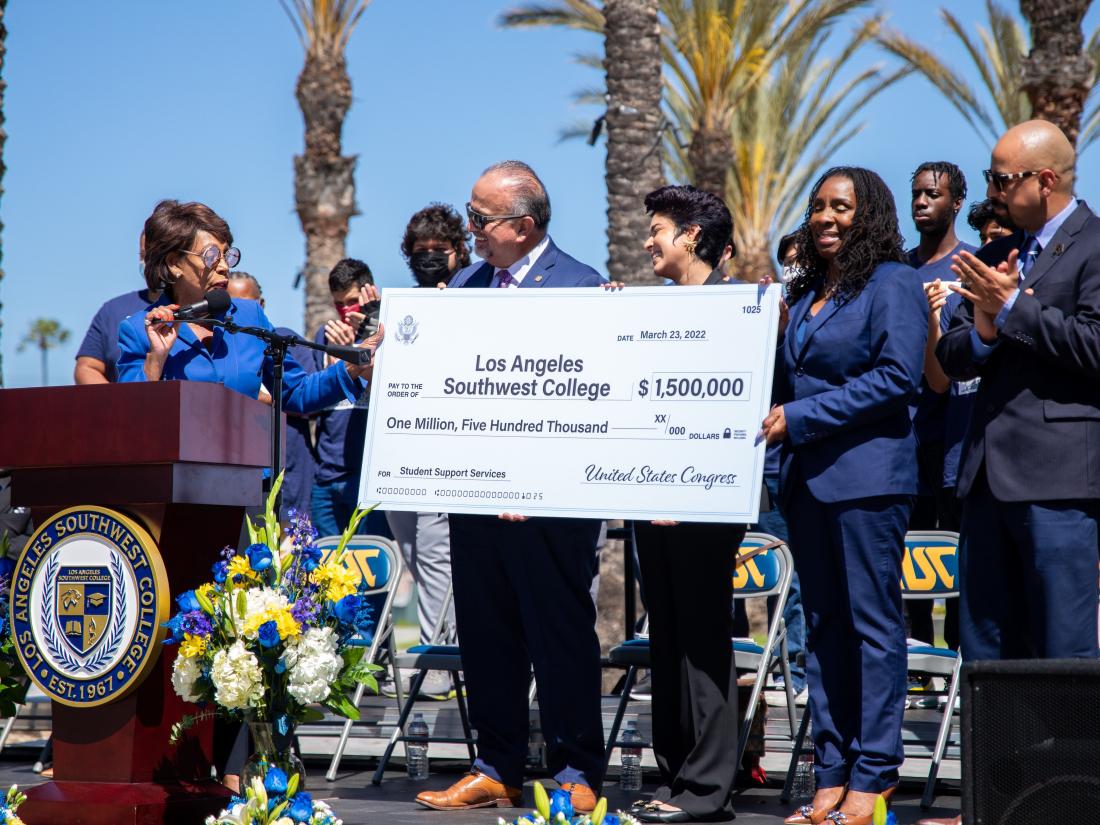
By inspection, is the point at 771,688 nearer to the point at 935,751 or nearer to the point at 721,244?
the point at 935,751

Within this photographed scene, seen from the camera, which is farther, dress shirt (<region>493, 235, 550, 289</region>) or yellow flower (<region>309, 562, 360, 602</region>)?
dress shirt (<region>493, 235, 550, 289</region>)

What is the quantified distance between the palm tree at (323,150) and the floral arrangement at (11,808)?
15134 millimetres

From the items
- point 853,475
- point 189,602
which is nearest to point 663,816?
point 853,475

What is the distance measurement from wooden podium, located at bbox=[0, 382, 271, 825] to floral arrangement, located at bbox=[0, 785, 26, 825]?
18cm

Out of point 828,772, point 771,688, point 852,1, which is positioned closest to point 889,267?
point 828,772

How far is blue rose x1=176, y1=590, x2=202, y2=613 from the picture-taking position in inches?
174

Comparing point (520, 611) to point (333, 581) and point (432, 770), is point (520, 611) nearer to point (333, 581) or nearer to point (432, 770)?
point (333, 581)

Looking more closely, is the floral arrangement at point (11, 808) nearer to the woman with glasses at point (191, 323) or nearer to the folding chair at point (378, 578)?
the woman with glasses at point (191, 323)

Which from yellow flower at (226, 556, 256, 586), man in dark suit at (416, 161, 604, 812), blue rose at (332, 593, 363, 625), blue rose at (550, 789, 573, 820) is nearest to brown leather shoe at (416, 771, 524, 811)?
man in dark suit at (416, 161, 604, 812)

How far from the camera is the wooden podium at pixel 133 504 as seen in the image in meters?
4.55

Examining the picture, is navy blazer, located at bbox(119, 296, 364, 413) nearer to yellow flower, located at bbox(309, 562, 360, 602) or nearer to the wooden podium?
the wooden podium

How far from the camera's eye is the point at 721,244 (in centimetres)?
557

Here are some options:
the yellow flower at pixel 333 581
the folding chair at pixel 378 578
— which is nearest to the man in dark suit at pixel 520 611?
the yellow flower at pixel 333 581

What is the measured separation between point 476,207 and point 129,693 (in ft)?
7.58
